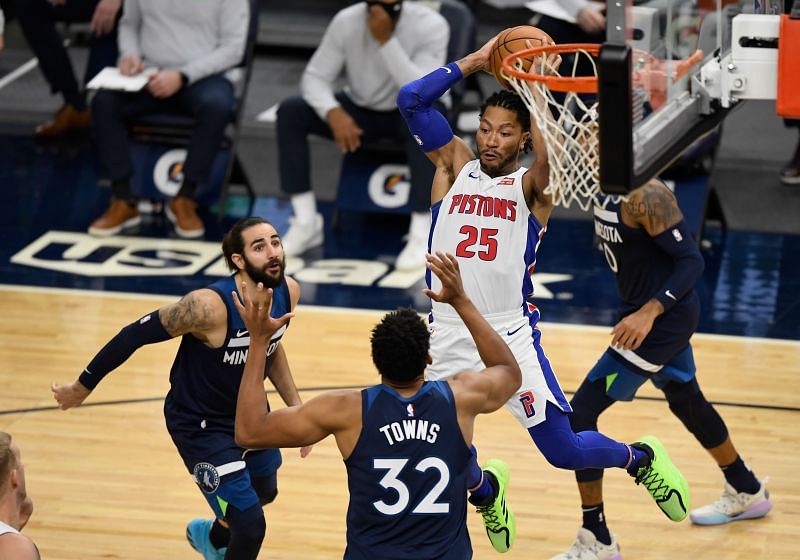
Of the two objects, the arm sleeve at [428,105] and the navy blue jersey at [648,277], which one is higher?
the arm sleeve at [428,105]

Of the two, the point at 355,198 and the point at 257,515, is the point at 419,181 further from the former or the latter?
the point at 257,515

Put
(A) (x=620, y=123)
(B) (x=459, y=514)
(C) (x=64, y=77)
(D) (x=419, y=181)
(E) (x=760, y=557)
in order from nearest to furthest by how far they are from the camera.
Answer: (A) (x=620, y=123), (B) (x=459, y=514), (E) (x=760, y=557), (D) (x=419, y=181), (C) (x=64, y=77)

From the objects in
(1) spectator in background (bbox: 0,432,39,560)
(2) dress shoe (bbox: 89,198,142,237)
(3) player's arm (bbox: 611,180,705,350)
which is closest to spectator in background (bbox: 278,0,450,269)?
(2) dress shoe (bbox: 89,198,142,237)

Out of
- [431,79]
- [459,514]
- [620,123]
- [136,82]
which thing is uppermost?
[620,123]

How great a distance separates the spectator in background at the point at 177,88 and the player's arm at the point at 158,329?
4.86 metres

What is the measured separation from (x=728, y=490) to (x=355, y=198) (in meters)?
4.61

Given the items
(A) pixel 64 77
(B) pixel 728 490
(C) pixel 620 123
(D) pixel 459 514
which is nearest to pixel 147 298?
(A) pixel 64 77

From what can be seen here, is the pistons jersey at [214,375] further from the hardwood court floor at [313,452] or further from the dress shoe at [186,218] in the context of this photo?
the dress shoe at [186,218]

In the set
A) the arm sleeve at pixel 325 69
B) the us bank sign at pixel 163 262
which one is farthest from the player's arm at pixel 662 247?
Result: the arm sleeve at pixel 325 69

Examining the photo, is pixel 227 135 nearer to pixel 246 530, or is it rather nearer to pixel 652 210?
pixel 652 210

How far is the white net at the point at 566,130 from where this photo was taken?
466cm

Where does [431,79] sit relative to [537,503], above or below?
above

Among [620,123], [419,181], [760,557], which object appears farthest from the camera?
[419,181]

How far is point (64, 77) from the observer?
11375 millimetres
